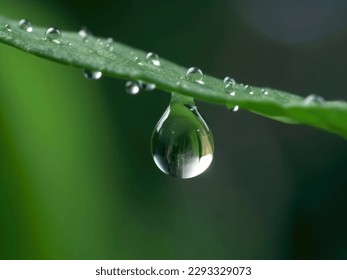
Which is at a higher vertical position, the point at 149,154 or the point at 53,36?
the point at 149,154

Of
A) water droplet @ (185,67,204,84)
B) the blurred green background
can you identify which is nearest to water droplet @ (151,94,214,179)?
water droplet @ (185,67,204,84)

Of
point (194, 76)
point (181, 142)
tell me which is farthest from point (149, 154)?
point (194, 76)

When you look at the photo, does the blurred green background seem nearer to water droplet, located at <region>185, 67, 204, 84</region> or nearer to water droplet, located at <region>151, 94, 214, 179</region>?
water droplet, located at <region>151, 94, 214, 179</region>

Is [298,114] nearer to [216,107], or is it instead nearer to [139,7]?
[216,107]

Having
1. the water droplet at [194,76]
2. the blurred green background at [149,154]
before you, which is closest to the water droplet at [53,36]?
the water droplet at [194,76]

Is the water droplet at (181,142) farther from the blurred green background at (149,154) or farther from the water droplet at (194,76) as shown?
the blurred green background at (149,154)

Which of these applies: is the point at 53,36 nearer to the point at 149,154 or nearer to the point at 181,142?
the point at 181,142
